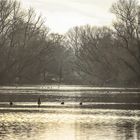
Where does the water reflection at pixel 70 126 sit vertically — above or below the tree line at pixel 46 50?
below

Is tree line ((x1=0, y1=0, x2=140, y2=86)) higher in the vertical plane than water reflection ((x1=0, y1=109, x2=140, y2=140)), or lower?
higher

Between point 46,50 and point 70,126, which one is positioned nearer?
point 70,126

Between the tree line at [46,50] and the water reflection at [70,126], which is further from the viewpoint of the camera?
the tree line at [46,50]

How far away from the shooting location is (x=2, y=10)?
109 metres

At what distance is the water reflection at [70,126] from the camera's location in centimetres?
2650

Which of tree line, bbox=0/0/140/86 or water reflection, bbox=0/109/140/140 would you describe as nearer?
water reflection, bbox=0/109/140/140

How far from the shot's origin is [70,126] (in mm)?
31531

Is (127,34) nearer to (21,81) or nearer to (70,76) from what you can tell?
(21,81)

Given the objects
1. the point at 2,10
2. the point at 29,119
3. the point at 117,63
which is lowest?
the point at 29,119

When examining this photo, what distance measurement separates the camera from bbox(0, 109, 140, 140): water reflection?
86.9 ft

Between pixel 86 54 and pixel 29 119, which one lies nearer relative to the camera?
pixel 29 119

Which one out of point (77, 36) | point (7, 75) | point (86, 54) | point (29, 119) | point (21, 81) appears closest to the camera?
point (29, 119)

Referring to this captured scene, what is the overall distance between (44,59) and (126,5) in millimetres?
23214

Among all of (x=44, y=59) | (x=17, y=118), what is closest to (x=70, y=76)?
(x=44, y=59)
